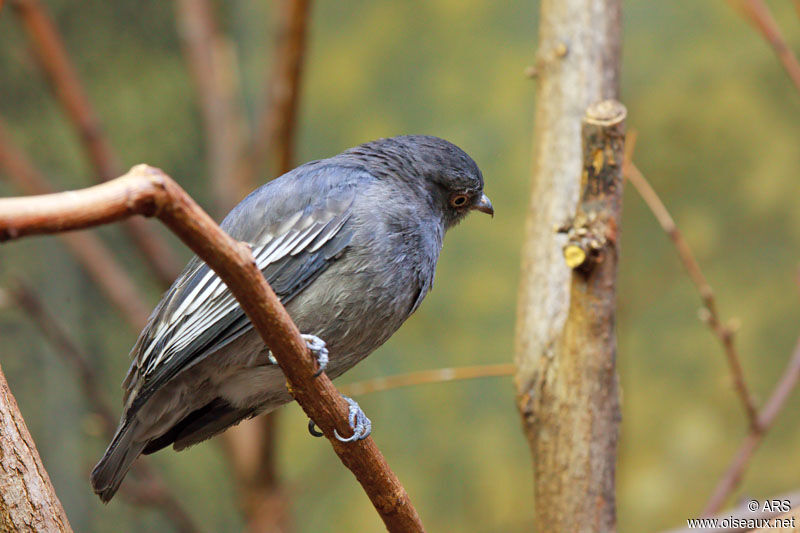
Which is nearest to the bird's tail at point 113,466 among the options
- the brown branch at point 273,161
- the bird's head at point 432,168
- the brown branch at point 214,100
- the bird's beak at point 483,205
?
the bird's head at point 432,168

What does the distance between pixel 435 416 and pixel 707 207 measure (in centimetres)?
231

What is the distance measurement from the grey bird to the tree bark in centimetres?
41

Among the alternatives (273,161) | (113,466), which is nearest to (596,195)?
(113,466)

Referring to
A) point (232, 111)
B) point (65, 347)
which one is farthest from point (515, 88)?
point (65, 347)

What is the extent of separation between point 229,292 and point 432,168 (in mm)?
839

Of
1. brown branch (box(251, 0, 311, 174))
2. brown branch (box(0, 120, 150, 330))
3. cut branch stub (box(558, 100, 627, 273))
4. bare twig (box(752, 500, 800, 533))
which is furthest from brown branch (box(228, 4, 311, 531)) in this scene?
bare twig (box(752, 500, 800, 533))

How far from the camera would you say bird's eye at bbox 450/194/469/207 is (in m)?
2.76

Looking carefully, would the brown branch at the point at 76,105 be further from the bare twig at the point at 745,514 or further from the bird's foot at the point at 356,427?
the bare twig at the point at 745,514

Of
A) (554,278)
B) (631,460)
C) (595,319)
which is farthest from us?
(631,460)

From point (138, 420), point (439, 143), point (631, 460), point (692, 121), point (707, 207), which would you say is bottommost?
point (631, 460)

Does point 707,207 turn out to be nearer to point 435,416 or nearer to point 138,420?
point 435,416

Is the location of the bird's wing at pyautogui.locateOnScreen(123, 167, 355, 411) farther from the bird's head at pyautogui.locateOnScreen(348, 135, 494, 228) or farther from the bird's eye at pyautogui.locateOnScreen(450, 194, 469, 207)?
the bird's eye at pyautogui.locateOnScreen(450, 194, 469, 207)

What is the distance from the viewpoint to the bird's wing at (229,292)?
87.5 inches

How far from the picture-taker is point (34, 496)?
1761mm
